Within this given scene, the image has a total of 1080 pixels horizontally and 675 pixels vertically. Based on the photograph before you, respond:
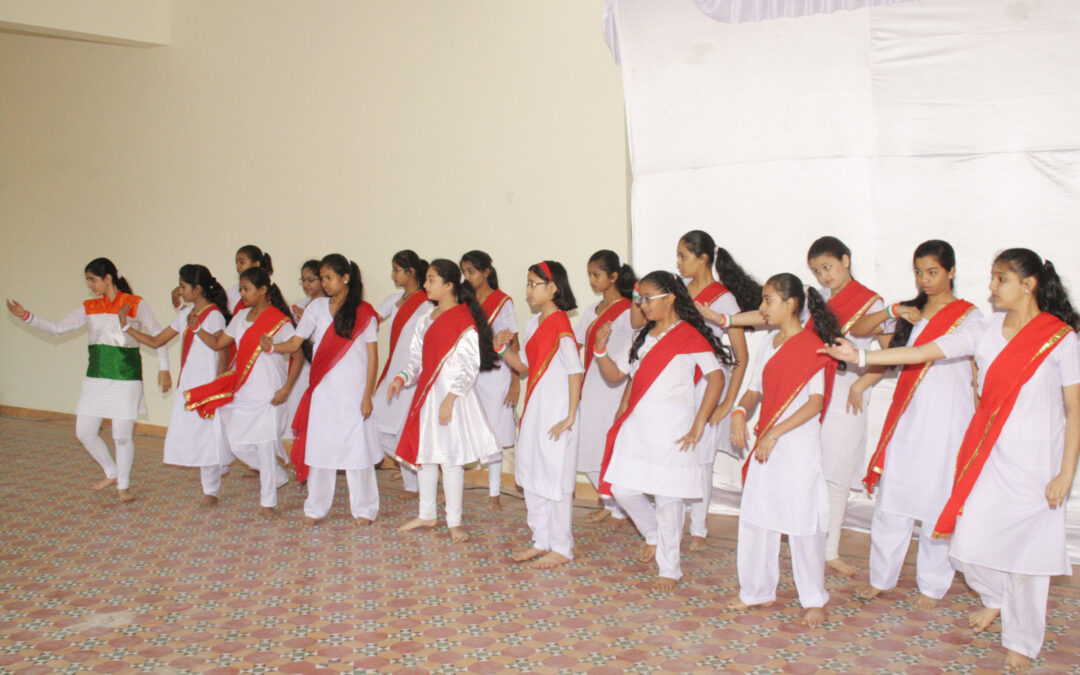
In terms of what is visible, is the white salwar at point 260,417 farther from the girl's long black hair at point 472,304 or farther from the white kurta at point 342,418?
the girl's long black hair at point 472,304

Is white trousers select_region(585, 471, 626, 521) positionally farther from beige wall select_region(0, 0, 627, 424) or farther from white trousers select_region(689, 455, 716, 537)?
beige wall select_region(0, 0, 627, 424)

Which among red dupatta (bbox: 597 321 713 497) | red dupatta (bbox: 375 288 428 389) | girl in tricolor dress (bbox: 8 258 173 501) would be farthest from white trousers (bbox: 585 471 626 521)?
girl in tricolor dress (bbox: 8 258 173 501)

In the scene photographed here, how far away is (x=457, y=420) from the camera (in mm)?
4605

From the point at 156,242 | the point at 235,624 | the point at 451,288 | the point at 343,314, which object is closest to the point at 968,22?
the point at 451,288

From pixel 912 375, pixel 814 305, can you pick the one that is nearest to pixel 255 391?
pixel 814 305

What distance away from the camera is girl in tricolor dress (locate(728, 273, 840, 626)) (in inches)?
138

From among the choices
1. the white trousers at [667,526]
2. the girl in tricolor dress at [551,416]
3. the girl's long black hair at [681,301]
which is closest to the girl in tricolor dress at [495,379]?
the girl in tricolor dress at [551,416]

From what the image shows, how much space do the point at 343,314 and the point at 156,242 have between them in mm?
3857

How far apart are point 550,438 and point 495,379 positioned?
1287 mm

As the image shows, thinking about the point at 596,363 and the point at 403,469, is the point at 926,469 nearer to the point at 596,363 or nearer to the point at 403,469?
the point at 596,363

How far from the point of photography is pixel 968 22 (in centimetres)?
436

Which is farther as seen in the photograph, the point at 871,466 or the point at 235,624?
the point at 871,466

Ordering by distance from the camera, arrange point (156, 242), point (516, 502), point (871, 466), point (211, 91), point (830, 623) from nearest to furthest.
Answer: point (830, 623) < point (871, 466) < point (516, 502) < point (211, 91) < point (156, 242)

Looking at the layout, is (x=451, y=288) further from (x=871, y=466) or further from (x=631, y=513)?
(x=871, y=466)
